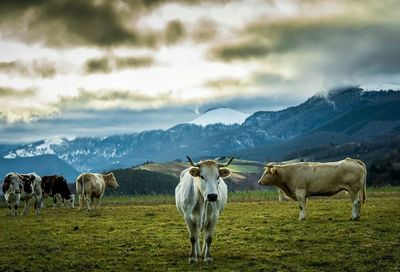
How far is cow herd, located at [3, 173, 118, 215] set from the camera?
34.8m

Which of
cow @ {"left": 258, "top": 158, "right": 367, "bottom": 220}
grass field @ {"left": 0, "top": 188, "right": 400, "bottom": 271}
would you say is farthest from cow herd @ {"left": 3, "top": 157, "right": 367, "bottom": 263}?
grass field @ {"left": 0, "top": 188, "right": 400, "bottom": 271}

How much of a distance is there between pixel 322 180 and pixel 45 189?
28.8 m

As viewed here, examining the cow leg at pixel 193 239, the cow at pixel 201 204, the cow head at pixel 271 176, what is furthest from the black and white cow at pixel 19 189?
the cow leg at pixel 193 239

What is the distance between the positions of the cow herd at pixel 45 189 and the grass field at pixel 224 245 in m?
6.10

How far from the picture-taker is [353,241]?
62.5ft

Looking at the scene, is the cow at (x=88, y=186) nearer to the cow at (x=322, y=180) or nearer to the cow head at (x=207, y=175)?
the cow at (x=322, y=180)

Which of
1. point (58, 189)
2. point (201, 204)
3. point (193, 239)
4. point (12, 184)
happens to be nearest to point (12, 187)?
point (12, 184)

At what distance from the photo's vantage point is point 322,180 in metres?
27.4

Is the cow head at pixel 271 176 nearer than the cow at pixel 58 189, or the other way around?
the cow head at pixel 271 176

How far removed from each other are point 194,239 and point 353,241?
256 inches

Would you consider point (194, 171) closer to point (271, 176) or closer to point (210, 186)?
point (210, 186)

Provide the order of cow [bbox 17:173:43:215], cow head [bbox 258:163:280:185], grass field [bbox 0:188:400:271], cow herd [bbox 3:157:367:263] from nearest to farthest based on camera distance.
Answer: grass field [bbox 0:188:400:271], cow herd [bbox 3:157:367:263], cow head [bbox 258:163:280:185], cow [bbox 17:173:43:215]

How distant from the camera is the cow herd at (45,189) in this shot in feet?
114

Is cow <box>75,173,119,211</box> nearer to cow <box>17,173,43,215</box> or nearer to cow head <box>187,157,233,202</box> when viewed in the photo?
cow <box>17,173,43,215</box>
